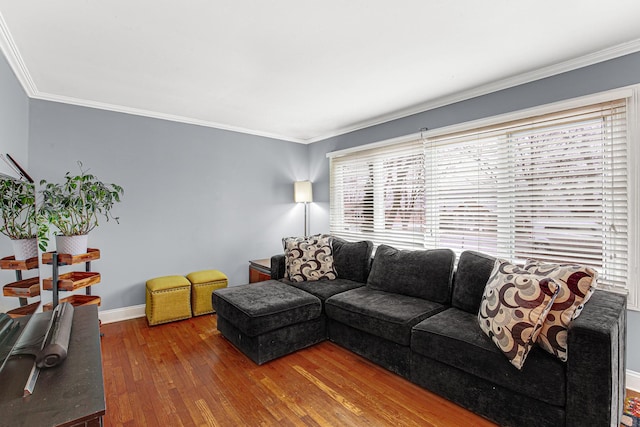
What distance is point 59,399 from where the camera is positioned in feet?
2.94

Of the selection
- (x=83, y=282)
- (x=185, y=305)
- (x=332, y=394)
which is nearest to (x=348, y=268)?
(x=332, y=394)

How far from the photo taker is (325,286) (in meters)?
3.22

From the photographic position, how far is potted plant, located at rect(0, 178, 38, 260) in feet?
5.33

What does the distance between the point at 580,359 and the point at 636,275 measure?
1.12 m

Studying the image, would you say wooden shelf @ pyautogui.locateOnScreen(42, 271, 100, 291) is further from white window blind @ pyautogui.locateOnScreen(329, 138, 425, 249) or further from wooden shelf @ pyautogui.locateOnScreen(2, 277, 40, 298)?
white window blind @ pyautogui.locateOnScreen(329, 138, 425, 249)

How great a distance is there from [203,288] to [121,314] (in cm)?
93

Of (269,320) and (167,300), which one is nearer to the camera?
(269,320)

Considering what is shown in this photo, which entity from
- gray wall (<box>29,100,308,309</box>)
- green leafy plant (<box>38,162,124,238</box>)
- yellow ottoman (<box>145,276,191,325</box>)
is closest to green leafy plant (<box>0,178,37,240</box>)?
green leafy plant (<box>38,162,124,238</box>)

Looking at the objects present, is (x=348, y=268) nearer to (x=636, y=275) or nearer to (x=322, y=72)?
(x=322, y=72)

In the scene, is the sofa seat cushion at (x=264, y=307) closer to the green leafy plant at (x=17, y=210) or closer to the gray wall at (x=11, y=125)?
the gray wall at (x=11, y=125)

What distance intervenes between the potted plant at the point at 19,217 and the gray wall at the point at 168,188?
1463mm

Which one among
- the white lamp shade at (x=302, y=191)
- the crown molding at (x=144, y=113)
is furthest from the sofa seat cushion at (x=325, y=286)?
the crown molding at (x=144, y=113)

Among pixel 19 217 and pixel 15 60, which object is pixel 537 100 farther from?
pixel 15 60

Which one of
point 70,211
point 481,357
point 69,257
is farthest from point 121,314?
point 481,357
